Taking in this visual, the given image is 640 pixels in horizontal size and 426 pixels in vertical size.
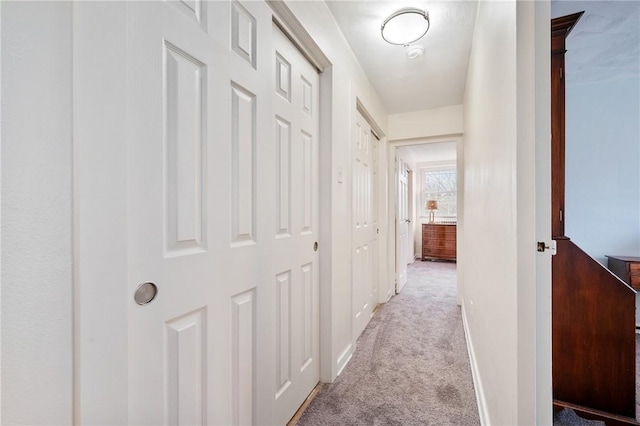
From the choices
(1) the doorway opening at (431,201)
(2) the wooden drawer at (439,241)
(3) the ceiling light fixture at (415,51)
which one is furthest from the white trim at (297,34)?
(2) the wooden drawer at (439,241)

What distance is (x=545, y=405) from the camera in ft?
2.85

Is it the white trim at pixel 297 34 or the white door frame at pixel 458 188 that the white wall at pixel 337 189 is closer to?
the white trim at pixel 297 34

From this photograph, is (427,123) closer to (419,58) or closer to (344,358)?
(419,58)

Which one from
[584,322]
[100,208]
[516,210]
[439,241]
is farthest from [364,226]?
[439,241]

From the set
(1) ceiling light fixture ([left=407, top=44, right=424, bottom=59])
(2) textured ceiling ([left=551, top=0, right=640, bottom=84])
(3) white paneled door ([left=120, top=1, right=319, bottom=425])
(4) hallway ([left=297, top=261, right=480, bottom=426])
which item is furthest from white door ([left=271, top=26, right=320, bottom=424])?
(2) textured ceiling ([left=551, top=0, right=640, bottom=84])

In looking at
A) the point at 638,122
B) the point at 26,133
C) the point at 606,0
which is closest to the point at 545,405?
the point at 26,133

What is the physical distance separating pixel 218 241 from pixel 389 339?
1.98 meters

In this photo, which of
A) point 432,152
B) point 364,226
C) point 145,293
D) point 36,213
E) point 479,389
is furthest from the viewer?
point 432,152

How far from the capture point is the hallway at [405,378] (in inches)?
58.7

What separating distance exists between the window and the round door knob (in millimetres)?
6700

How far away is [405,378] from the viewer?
1.82 metres

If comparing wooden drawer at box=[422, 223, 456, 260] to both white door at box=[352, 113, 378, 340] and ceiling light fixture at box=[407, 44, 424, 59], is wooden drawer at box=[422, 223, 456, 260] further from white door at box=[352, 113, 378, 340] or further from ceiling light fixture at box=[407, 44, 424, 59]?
ceiling light fixture at box=[407, 44, 424, 59]

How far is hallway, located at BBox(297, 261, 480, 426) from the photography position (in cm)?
149

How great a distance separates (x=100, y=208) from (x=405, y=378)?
193 centimetres
